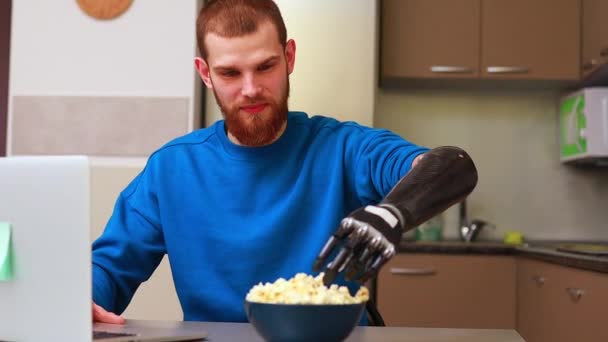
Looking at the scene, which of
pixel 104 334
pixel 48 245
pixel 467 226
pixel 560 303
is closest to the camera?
pixel 48 245

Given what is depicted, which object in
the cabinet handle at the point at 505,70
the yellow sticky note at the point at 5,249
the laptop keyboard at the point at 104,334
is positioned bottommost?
the laptop keyboard at the point at 104,334

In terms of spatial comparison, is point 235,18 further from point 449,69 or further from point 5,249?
point 449,69

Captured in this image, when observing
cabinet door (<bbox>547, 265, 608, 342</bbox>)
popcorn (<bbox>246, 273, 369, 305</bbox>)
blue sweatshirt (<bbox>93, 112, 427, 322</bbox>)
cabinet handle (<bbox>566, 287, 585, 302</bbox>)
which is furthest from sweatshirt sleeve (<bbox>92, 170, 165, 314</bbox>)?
Result: cabinet handle (<bbox>566, 287, 585, 302</bbox>)

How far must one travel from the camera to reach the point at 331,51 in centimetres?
323

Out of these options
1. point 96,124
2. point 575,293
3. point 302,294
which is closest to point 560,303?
point 575,293

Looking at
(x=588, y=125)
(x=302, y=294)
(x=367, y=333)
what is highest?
(x=588, y=125)

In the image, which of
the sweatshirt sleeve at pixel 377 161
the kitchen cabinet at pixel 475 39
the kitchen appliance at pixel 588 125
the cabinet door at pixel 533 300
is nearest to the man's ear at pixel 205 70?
the sweatshirt sleeve at pixel 377 161

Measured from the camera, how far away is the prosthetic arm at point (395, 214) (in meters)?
1.02

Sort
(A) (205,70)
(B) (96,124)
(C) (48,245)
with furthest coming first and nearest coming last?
1. (B) (96,124)
2. (A) (205,70)
3. (C) (48,245)

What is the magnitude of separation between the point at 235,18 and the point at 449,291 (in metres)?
2.01

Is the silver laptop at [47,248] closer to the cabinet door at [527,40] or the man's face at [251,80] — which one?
the man's face at [251,80]

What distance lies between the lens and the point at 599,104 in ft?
11.1

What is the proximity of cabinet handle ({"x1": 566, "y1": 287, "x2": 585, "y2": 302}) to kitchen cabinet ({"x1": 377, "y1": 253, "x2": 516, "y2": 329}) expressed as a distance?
1.96ft

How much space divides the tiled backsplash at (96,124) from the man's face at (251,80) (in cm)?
149
